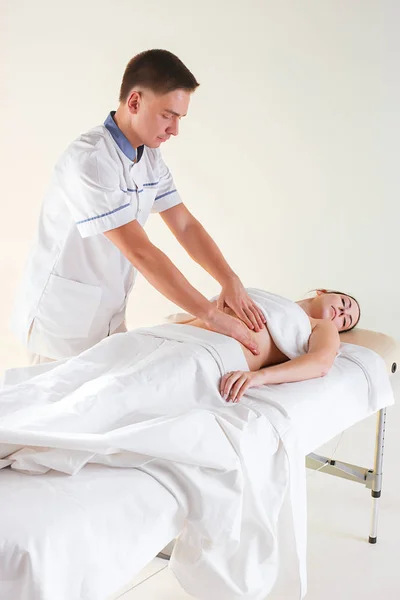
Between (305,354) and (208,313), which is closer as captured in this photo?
(208,313)

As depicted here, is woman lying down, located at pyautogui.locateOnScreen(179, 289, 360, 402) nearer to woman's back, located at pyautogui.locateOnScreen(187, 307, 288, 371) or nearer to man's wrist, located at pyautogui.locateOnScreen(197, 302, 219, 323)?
woman's back, located at pyautogui.locateOnScreen(187, 307, 288, 371)

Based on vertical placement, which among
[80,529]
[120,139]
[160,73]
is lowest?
[80,529]

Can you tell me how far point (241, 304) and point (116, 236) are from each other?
430 millimetres

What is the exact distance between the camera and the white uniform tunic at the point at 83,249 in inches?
83.5

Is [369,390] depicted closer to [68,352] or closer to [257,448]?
[257,448]

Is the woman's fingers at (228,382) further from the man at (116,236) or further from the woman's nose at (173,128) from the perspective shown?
the woman's nose at (173,128)

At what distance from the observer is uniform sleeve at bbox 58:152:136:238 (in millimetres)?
2076

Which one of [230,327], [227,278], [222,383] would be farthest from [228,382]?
[227,278]

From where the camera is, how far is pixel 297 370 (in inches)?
82.0

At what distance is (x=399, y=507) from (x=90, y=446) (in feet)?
5.25

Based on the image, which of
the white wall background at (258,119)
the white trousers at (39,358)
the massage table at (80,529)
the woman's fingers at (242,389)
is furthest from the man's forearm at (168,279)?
the white wall background at (258,119)

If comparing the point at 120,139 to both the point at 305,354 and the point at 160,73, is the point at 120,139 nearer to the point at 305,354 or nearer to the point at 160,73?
the point at 160,73

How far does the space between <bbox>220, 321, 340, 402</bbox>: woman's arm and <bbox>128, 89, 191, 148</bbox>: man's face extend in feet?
2.26

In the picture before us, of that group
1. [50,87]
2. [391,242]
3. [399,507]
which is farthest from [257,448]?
[50,87]
